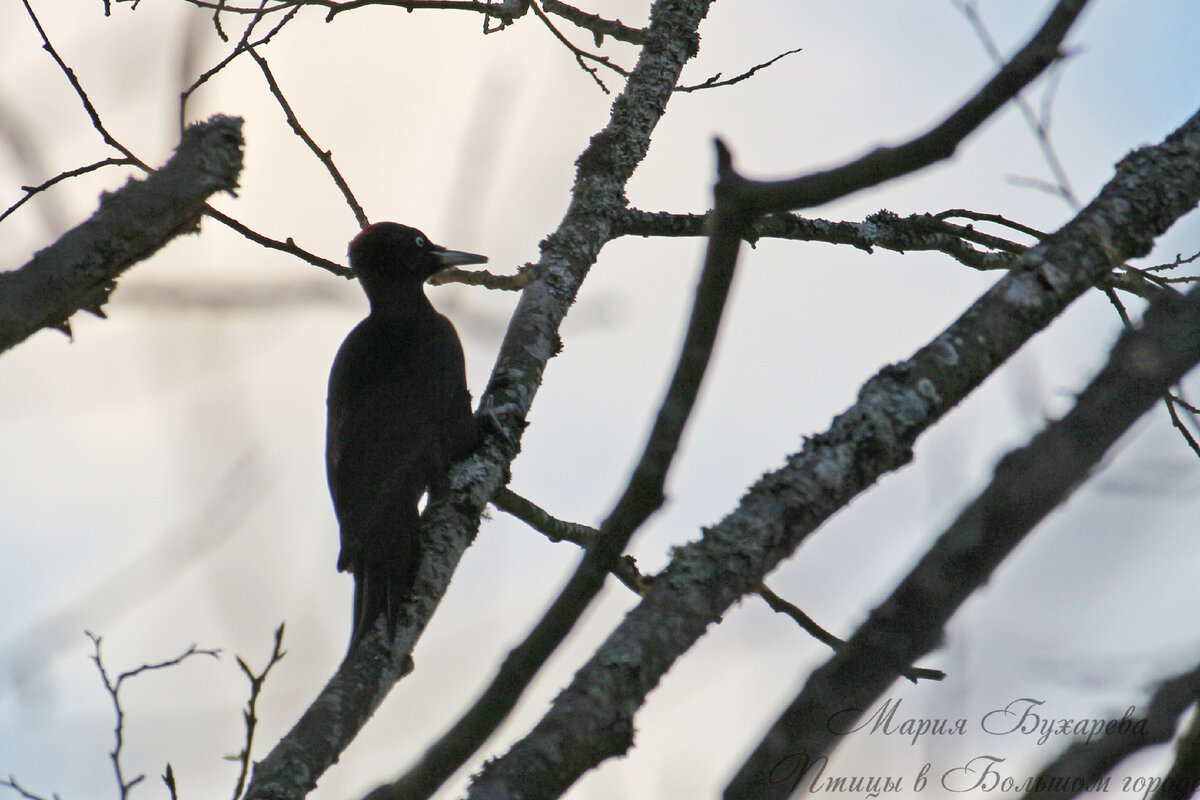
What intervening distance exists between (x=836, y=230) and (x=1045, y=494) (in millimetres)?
3167

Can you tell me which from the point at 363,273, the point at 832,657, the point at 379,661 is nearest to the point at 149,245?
the point at 832,657

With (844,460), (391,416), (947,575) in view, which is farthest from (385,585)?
(947,575)

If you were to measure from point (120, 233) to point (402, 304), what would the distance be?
3644 mm

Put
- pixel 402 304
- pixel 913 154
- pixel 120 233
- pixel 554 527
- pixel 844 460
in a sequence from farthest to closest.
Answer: pixel 402 304 → pixel 554 527 → pixel 844 460 → pixel 120 233 → pixel 913 154

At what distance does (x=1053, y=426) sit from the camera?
1.20 m

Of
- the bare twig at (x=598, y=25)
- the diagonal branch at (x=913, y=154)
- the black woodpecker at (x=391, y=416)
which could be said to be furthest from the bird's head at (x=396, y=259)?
the diagonal branch at (x=913, y=154)

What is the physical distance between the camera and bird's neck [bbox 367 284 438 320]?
507 centimetres

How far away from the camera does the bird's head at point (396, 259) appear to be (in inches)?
209

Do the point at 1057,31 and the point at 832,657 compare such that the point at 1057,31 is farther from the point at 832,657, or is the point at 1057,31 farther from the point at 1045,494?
the point at 832,657

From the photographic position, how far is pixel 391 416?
441 cm

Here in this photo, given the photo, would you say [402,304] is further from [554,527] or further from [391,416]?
[554,527]

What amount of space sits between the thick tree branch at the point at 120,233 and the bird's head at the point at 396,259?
3.61m

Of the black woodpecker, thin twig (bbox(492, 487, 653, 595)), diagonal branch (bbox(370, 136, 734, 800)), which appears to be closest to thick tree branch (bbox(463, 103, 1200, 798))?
diagonal branch (bbox(370, 136, 734, 800))

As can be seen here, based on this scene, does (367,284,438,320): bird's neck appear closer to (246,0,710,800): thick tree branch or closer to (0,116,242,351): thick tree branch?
(246,0,710,800): thick tree branch
